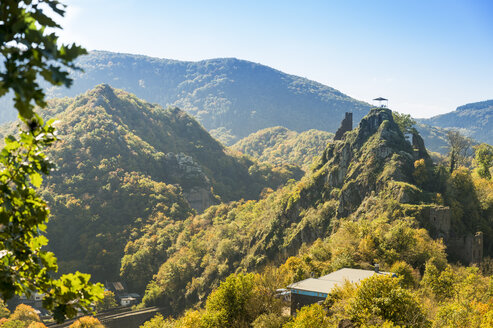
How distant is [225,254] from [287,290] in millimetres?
50192

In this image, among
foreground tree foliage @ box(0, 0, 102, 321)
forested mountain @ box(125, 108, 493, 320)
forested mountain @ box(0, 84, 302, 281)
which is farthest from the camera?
forested mountain @ box(0, 84, 302, 281)

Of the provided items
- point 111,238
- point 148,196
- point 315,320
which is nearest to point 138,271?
point 111,238

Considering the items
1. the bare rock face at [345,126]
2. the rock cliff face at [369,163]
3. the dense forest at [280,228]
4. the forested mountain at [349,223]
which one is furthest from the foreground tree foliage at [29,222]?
the bare rock face at [345,126]

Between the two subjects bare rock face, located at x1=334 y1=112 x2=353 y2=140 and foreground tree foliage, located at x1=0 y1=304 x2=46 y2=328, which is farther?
bare rock face, located at x1=334 y1=112 x2=353 y2=140

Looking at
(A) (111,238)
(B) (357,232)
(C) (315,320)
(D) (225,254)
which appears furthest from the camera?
(A) (111,238)

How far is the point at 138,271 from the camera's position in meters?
104

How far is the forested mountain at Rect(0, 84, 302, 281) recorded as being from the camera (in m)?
118

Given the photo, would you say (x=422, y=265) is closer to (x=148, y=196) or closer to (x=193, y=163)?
(x=148, y=196)

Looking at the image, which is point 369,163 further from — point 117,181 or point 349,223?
point 117,181

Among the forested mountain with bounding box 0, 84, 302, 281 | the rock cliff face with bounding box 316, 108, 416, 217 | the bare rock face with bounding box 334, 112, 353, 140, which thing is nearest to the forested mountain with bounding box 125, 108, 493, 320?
the rock cliff face with bounding box 316, 108, 416, 217

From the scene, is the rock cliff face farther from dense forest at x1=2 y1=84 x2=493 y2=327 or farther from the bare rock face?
the bare rock face

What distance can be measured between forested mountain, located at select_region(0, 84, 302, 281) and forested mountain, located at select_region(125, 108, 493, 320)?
49.9 ft

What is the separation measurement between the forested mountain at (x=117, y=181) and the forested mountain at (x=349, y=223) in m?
15.2

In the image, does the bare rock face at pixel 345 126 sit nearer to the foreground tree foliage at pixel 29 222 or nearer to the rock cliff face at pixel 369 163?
the rock cliff face at pixel 369 163
